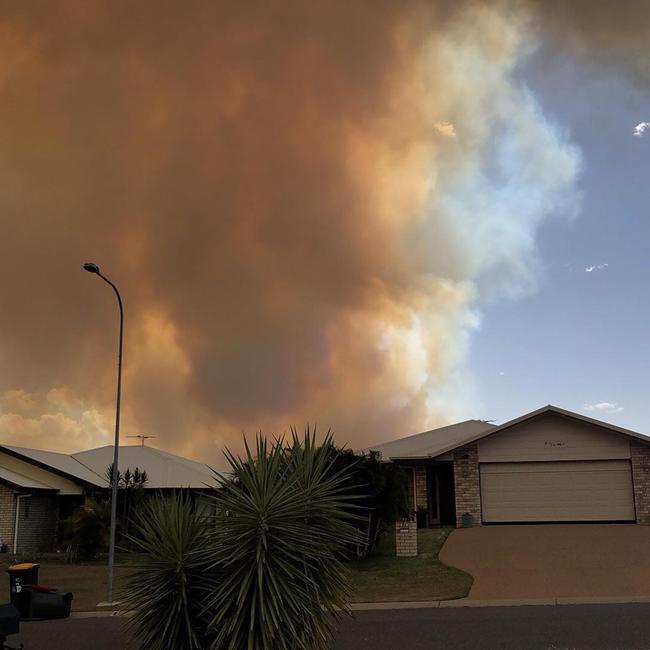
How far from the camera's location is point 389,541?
27375mm

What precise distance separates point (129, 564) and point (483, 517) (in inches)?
918

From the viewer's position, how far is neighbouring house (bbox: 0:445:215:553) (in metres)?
31.0

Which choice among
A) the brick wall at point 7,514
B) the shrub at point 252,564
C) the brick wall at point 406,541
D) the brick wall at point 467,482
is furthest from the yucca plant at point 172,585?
the brick wall at point 7,514

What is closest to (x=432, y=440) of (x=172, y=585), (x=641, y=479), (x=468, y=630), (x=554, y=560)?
(x=641, y=479)

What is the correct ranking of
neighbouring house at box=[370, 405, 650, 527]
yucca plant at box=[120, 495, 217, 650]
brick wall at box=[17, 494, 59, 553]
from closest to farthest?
yucca plant at box=[120, 495, 217, 650] → neighbouring house at box=[370, 405, 650, 527] → brick wall at box=[17, 494, 59, 553]

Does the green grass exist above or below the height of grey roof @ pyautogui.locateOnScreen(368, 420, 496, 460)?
below

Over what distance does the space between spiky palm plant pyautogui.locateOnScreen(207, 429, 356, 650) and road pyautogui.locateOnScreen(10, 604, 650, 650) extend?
3388 mm

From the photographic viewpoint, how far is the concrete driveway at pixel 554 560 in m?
17.3

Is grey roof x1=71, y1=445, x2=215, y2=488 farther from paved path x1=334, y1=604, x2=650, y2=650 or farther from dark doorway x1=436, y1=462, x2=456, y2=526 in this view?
paved path x1=334, y1=604, x2=650, y2=650

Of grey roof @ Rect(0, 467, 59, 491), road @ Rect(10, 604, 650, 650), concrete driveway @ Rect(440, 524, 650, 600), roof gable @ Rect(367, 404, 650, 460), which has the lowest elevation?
road @ Rect(10, 604, 650, 650)

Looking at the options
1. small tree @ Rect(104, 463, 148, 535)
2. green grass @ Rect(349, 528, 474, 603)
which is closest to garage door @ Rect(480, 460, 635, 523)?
green grass @ Rect(349, 528, 474, 603)

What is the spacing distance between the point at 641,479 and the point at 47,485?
990 inches

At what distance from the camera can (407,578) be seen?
19.7 m

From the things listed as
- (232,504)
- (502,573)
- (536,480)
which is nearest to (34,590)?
(232,504)
